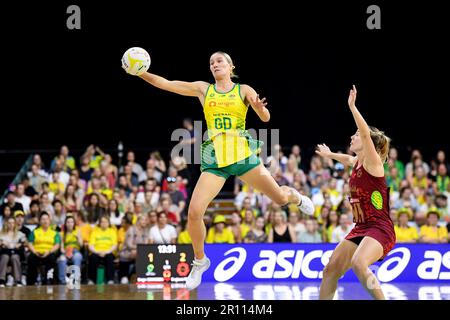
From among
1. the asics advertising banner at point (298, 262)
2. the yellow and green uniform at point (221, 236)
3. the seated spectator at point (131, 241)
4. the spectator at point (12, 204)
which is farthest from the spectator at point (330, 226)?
the spectator at point (12, 204)

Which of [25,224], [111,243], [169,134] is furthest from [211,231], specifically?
[169,134]

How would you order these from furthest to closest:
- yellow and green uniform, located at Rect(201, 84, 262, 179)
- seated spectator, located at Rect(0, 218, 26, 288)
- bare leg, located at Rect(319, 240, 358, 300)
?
seated spectator, located at Rect(0, 218, 26, 288) → yellow and green uniform, located at Rect(201, 84, 262, 179) → bare leg, located at Rect(319, 240, 358, 300)

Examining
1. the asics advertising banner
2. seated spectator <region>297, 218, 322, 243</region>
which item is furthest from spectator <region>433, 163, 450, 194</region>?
seated spectator <region>297, 218, 322, 243</region>

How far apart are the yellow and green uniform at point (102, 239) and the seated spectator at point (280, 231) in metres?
3.01

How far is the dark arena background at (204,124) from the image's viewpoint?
561 inches

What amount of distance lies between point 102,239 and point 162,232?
3.74 feet

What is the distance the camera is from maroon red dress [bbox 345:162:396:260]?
311 inches

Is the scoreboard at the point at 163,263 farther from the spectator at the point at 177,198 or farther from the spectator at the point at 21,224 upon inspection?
Result: the spectator at the point at 21,224

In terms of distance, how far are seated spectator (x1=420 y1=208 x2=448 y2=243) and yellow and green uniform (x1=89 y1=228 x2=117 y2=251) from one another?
5.94 m

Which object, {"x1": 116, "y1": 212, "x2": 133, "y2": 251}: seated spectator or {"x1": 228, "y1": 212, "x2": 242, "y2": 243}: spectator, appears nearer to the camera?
{"x1": 116, "y1": 212, "x2": 133, "y2": 251}: seated spectator

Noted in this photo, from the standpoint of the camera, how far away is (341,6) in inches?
686

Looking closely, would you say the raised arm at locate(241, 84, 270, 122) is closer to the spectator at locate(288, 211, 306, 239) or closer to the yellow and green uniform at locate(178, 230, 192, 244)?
the yellow and green uniform at locate(178, 230, 192, 244)

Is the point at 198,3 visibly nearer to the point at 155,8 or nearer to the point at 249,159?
the point at 155,8
